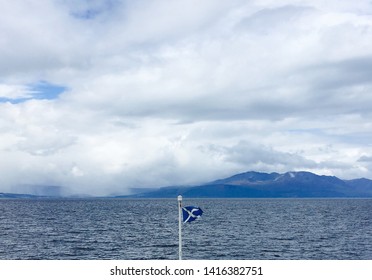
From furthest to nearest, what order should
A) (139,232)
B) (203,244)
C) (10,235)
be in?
(139,232), (10,235), (203,244)

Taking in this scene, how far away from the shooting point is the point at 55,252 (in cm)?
5556

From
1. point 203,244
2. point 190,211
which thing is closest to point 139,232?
point 203,244

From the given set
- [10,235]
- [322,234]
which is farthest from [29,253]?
[322,234]

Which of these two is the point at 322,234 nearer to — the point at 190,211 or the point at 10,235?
the point at 10,235
